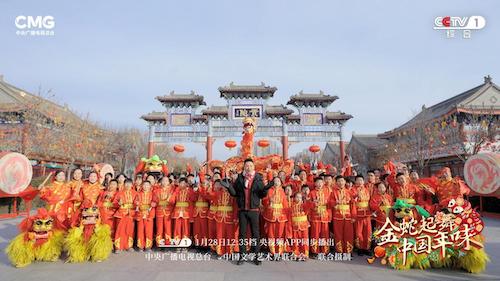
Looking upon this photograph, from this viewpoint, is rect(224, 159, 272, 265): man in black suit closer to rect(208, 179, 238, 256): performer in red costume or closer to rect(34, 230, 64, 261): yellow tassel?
rect(208, 179, 238, 256): performer in red costume

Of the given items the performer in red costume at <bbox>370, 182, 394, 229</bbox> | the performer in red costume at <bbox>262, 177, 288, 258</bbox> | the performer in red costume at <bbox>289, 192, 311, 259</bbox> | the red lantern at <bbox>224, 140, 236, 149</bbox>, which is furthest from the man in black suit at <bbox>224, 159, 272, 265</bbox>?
the red lantern at <bbox>224, 140, 236, 149</bbox>

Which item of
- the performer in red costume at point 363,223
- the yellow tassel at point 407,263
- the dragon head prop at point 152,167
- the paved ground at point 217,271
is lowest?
the paved ground at point 217,271

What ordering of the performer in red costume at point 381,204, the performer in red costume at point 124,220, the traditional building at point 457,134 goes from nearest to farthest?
the performer in red costume at point 381,204
the performer in red costume at point 124,220
the traditional building at point 457,134

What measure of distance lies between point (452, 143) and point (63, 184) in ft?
69.4

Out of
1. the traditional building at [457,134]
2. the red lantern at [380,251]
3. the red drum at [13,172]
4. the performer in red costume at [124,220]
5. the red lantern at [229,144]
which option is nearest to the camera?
the red lantern at [380,251]

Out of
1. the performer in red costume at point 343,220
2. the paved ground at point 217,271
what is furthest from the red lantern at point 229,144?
the paved ground at point 217,271

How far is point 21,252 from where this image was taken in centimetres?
443

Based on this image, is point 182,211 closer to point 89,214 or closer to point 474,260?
point 89,214

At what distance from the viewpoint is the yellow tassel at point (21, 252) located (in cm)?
441

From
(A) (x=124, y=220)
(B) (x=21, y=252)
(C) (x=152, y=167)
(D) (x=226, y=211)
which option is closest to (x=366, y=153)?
(C) (x=152, y=167)

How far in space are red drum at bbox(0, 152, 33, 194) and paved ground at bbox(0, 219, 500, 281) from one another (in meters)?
4.06

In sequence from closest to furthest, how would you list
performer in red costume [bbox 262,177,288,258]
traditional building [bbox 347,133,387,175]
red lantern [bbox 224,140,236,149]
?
performer in red costume [bbox 262,177,288,258] < red lantern [bbox 224,140,236,149] < traditional building [bbox 347,133,387,175]

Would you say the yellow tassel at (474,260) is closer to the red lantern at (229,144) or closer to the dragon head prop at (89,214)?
the dragon head prop at (89,214)

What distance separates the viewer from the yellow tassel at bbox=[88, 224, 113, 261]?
4.61m
